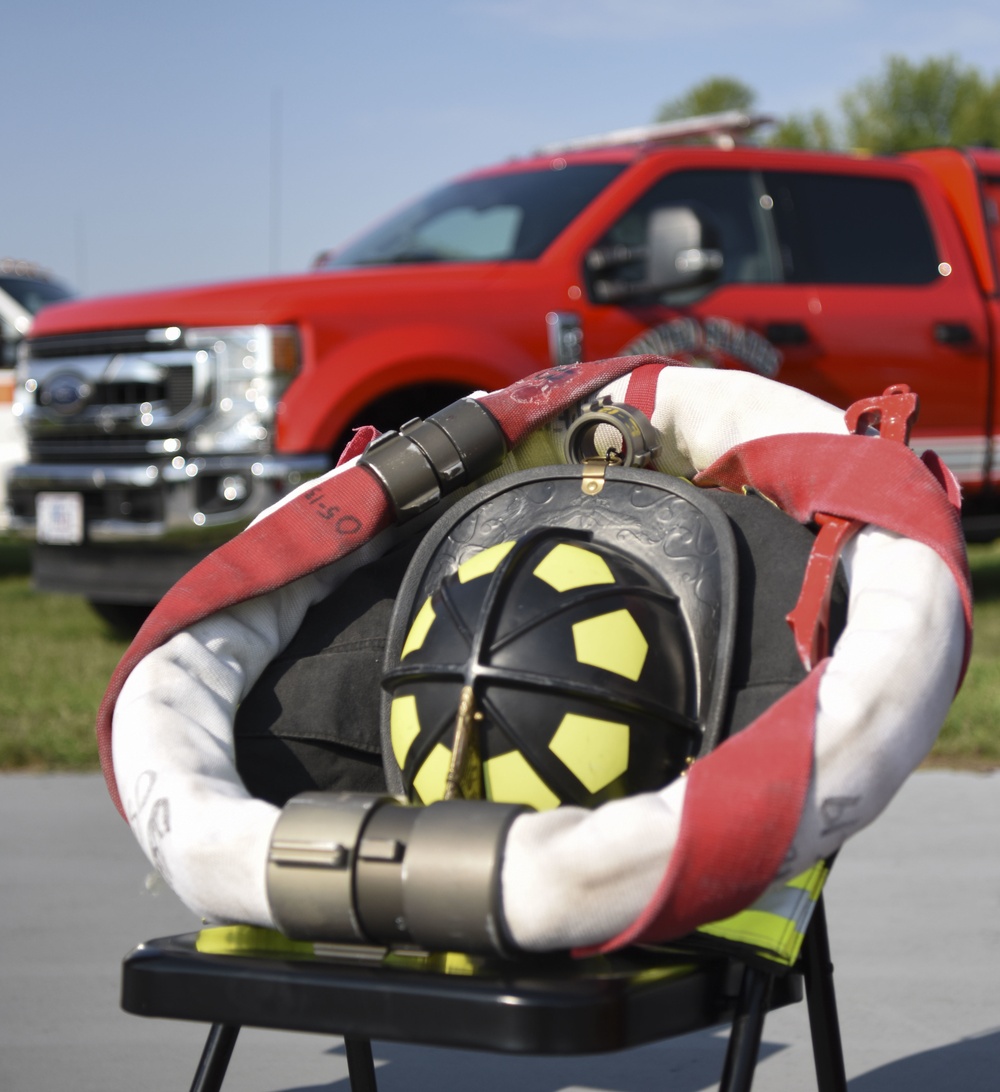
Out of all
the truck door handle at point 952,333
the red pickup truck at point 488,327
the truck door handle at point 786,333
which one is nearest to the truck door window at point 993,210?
the red pickup truck at point 488,327

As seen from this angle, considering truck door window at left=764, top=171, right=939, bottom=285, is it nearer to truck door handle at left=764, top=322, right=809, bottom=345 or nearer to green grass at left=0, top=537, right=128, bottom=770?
truck door handle at left=764, top=322, right=809, bottom=345

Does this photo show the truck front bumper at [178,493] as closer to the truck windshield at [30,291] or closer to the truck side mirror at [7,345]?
the truck side mirror at [7,345]

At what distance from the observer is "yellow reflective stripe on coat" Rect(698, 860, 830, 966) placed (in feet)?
4.86

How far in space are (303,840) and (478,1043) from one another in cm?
25

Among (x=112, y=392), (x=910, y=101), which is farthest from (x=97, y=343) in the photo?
(x=910, y=101)

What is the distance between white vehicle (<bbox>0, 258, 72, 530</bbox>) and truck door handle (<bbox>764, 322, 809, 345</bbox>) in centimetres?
524

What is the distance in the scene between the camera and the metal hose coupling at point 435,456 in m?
1.90

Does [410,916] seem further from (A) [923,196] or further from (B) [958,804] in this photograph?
(A) [923,196]

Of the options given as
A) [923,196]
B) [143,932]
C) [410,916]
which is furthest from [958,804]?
[923,196]

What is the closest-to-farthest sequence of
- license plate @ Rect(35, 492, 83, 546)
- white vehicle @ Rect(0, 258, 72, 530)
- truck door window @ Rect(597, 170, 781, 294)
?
license plate @ Rect(35, 492, 83, 546)
truck door window @ Rect(597, 170, 781, 294)
white vehicle @ Rect(0, 258, 72, 530)

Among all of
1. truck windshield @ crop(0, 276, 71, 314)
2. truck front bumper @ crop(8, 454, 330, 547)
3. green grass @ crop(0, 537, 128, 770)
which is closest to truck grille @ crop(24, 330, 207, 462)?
Result: truck front bumper @ crop(8, 454, 330, 547)

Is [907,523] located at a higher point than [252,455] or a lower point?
higher

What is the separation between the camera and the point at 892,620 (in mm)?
1513

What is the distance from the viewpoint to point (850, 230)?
677cm
